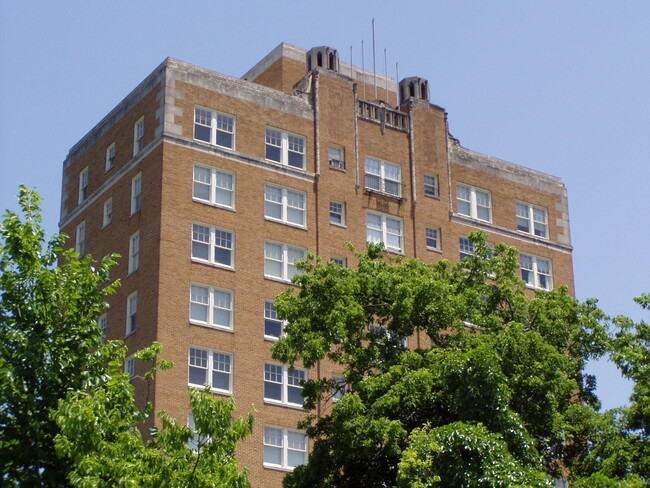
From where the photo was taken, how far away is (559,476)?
144ft

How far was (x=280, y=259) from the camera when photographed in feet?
202

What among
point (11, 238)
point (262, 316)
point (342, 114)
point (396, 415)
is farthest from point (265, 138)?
point (11, 238)

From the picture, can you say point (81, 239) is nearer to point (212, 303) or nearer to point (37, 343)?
point (212, 303)

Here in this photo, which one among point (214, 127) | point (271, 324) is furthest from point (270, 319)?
point (214, 127)

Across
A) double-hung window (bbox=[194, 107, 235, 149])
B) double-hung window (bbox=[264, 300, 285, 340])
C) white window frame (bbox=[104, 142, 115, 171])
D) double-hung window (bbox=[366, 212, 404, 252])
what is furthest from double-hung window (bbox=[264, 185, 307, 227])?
white window frame (bbox=[104, 142, 115, 171])

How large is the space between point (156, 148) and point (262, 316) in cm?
944

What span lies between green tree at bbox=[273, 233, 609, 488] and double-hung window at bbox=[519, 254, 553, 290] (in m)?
22.7

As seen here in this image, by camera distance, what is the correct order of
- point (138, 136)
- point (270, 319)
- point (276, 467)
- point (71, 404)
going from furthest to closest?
point (138, 136)
point (270, 319)
point (276, 467)
point (71, 404)

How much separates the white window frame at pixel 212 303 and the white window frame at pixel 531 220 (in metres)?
20.1

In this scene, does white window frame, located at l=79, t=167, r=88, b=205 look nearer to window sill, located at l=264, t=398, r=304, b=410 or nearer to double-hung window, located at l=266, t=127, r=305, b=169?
double-hung window, located at l=266, t=127, r=305, b=169

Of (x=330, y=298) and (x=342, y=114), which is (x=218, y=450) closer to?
(x=330, y=298)

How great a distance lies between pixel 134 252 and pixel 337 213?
35.0ft

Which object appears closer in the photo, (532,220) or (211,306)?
(211,306)

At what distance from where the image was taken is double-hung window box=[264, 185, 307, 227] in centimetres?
6250
